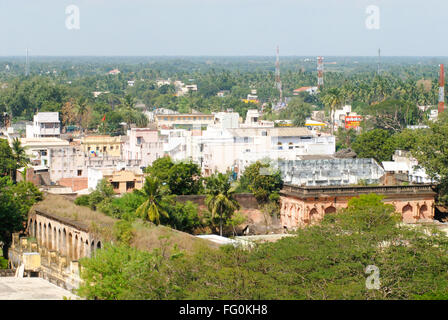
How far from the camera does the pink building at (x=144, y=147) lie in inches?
3132

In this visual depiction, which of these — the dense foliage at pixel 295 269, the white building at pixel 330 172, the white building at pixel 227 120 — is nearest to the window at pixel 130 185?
the white building at pixel 330 172

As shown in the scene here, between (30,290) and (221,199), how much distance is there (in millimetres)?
14488

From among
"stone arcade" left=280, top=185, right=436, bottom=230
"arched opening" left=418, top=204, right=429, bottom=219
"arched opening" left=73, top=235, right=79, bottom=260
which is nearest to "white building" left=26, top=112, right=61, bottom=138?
"stone arcade" left=280, top=185, right=436, bottom=230

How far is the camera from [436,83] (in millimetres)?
166500

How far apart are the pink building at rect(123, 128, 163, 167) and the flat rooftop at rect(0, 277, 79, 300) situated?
33.6 meters

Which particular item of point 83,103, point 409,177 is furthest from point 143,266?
point 83,103

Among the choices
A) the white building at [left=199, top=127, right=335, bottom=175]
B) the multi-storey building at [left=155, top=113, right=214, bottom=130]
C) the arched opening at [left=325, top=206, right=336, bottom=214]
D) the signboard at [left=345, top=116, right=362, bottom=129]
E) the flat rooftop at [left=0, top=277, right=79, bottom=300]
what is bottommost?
the signboard at [left=345, top=116, right=362, bottom=129]

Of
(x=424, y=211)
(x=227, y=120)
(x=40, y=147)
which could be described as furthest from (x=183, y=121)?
(x=424, y=211)

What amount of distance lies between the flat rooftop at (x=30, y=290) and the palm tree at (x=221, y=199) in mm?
11785

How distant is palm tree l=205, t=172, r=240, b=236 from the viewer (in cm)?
5303

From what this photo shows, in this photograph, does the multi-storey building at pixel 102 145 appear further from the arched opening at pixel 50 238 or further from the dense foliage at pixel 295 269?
the dense foliage at pixel 295 269

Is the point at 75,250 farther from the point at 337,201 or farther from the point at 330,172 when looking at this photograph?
the point at 330,172

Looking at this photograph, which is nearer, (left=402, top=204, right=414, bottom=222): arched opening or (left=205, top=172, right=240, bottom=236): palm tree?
(left=205, top=172, right=240, bottom=236): palm tree

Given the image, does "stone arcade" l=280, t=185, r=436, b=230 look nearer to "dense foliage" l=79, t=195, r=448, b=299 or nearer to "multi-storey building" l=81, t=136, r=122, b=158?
"dense foliage" l=79, t=195, r=448, b=299
